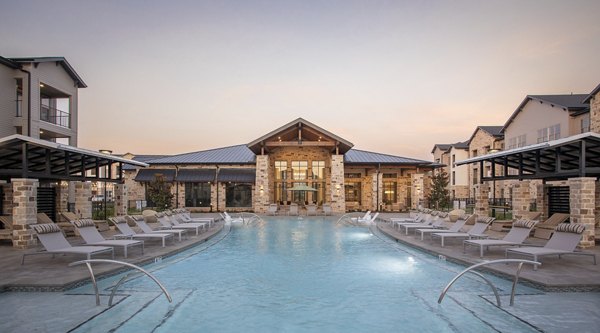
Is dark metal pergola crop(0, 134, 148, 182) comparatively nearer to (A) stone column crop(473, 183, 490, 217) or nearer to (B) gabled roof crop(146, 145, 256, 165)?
(B) gabled roof crop(146, 145, 256, 165)

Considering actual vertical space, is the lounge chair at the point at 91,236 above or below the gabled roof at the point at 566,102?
below

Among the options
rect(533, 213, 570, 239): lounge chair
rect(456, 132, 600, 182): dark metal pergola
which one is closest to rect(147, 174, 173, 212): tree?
rect(456, 132, 600, 182): dark metal pergola

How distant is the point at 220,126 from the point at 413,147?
32.4 meters

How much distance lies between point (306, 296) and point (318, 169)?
2592 cm

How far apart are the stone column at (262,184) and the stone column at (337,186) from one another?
17.3ft

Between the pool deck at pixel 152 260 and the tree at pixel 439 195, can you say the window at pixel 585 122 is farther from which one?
the pool deck at pixel 152 260

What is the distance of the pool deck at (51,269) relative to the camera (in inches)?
280

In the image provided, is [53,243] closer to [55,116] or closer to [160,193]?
[160,193]

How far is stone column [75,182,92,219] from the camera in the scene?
1723cm

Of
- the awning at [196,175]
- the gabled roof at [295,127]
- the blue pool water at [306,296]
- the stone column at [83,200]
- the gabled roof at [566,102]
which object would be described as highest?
the gabled roof at [566,102]

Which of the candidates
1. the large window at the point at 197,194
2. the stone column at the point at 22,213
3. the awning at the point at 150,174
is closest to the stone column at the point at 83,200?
the stone column at the point at 22,213

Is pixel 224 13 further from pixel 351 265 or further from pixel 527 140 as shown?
pixel 527 140

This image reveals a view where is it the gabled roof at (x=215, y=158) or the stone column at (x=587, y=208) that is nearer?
the stone column at (x=587, y=208)

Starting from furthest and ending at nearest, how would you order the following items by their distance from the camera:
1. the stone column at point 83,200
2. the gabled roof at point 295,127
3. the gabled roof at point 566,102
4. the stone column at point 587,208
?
the gabled roof at point 566,102
the gabled roof at point 295,127
the stone column at point 83,200
the stone column at point 587,208
